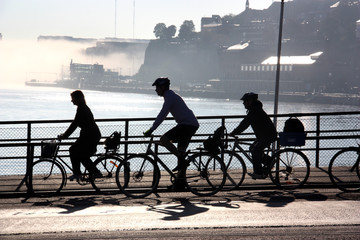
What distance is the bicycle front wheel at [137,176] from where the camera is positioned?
8.77 metres

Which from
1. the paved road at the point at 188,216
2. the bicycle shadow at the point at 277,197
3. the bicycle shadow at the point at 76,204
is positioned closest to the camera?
the paved road at the point at 188,216

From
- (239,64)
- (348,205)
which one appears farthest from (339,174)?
(239,64)

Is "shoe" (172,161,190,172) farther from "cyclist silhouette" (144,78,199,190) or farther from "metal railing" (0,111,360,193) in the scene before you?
"metal railing" (0,111,360,193)

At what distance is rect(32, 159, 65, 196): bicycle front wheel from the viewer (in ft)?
29.9

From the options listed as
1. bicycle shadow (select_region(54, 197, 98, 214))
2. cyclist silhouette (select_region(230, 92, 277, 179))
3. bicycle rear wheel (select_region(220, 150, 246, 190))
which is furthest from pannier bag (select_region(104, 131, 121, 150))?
cyclist silhouette (select_region(230, 92, 277, 179))

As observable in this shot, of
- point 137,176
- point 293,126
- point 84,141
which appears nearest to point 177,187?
point 137,176

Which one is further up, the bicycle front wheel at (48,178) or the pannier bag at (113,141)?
the pannier bag at (113,141)

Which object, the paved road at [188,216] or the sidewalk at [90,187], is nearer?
the paved road at [188,216]

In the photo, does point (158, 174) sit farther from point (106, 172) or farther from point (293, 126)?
point (293, 126)

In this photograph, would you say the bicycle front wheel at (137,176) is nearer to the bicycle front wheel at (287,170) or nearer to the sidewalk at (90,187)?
the sidewalk at (90,187)

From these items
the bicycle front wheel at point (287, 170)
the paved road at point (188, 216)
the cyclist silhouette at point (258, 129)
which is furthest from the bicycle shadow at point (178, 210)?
the bicycle front wheel at point (287, 170)

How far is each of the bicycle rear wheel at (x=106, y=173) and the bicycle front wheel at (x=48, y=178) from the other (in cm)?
49

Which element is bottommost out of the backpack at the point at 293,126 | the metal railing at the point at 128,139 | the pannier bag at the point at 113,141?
the metal railing at the point at 128,139

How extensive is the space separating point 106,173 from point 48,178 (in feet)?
3.04
